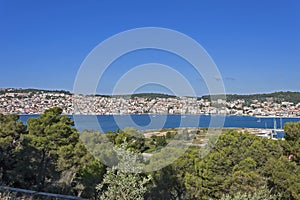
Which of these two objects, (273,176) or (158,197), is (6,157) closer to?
(158,197)

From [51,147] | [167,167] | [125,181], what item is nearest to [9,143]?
[51,147]

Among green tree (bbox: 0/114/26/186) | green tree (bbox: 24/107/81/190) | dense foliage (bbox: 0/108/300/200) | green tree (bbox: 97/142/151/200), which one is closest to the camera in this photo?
green tree (bbox: 97/142/151/200)

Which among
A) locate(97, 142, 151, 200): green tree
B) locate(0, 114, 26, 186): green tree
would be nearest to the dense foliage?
locate(0, 114, 26, 186): green tree

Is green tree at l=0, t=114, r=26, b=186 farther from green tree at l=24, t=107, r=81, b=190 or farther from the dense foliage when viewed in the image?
green tree at l=24, t=107, r=81, b=190

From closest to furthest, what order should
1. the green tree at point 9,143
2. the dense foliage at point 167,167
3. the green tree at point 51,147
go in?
the dense foliage at point 167,167 → the green tree at point 9,143 → the green tree at point 51,147

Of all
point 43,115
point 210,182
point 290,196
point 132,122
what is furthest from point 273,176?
point 43,115

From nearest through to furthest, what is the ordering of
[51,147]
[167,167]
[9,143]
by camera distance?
1. [167,167]
2. [9,143]
3. [51,147]

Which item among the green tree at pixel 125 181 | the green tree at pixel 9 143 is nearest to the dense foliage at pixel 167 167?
the green tree at pixel 9 143

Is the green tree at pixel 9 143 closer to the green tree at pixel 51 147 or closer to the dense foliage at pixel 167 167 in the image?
the dense foliage at pixel 167 167

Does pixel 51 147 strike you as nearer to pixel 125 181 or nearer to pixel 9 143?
pixel 9 143
